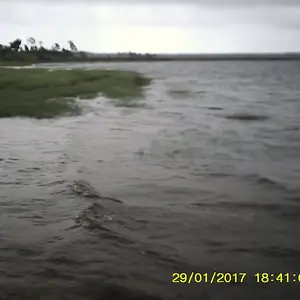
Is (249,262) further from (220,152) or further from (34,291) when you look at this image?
(220,152)

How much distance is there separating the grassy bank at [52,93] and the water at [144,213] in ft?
14.3

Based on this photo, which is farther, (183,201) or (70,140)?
(70,140)

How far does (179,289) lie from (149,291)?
285 mm

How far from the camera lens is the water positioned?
4.50 m

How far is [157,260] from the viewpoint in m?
4.93

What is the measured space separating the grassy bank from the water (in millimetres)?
4373

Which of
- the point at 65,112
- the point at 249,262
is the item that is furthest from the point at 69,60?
the point at 249,262
